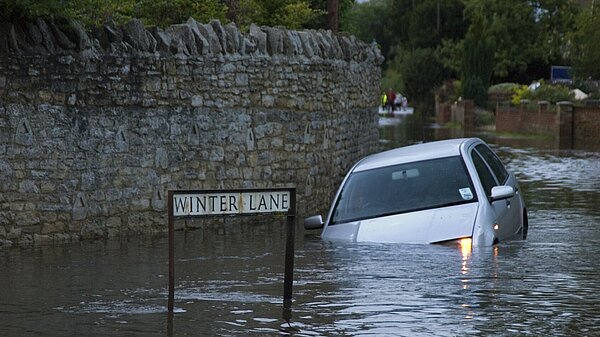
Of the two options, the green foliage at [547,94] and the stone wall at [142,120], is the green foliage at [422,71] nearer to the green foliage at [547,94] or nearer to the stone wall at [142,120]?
the green foliage at [547,94]

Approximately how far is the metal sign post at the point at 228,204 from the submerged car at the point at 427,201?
3235 millimetres

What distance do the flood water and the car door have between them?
0.80ft

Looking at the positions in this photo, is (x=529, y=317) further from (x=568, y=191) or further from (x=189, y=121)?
(x=568, y=191)

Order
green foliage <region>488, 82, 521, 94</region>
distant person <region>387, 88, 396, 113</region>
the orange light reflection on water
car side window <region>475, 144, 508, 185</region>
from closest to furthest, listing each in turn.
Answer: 1. the orange light reflection on water
2. car side window <region>475, 144, 508, 185</region>
3. green foliage <region>488, 82, 521, 94</region>
4. distant person <region>387, 88, 396, 113</region>

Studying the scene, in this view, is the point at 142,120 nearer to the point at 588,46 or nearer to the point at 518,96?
the point at 588,46

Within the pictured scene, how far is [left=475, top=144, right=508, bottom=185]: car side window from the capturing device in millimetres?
14469

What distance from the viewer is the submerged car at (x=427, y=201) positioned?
1255 centimetres

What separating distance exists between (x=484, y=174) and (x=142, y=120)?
507 centimetres

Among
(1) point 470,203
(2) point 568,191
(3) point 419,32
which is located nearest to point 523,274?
(1) point 470,203

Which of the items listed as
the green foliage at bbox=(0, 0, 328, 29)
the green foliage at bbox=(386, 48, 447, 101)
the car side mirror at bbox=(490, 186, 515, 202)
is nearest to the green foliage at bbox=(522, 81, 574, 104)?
the green foliage at bbox=(0, 0, 328, 29)

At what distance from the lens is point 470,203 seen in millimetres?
12695

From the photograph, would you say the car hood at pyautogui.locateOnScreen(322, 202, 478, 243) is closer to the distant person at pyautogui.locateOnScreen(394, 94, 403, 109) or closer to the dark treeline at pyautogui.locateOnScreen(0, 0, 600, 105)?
the dark treeline at pyautogui.locateOnScreen(0, 0, 600, 105)

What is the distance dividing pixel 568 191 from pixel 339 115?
4562mm

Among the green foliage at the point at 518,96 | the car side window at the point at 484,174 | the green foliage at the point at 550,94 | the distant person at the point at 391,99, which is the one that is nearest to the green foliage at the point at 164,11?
the car side window at the point at 484,174
